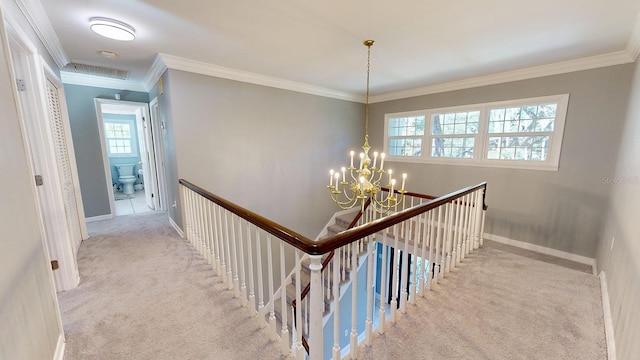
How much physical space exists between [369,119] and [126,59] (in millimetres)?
4326

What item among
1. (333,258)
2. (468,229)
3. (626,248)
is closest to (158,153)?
(333,258)

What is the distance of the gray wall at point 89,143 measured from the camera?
389cm

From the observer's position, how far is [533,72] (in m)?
3.34

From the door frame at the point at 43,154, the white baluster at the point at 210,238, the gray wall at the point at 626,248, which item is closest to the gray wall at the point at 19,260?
the door frame at the point at 43,154

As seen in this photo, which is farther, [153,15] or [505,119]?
[505,119]

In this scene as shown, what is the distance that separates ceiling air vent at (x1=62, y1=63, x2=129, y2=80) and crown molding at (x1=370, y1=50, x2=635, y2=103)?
4760 mm

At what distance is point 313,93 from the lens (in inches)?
180

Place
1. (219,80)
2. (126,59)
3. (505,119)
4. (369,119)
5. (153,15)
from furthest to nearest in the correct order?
(369,119), (505,119), (219,80), (126,59), (153,15)

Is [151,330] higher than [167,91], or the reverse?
[167,91]

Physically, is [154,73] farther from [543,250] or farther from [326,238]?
[543,250]

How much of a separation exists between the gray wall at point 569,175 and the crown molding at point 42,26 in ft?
16.6

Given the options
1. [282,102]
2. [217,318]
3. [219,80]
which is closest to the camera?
[217,318]

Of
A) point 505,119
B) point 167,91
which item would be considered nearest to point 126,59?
point 167,91

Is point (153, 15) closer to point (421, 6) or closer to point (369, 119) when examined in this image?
point (421, 6)
